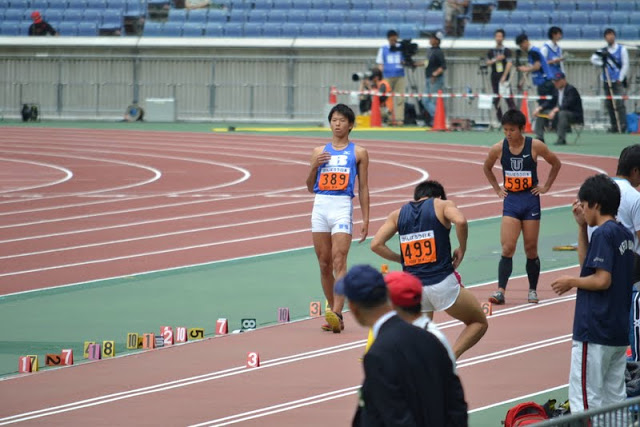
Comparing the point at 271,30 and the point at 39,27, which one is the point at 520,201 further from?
the point at 39,27

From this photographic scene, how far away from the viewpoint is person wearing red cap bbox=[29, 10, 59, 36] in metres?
41.2

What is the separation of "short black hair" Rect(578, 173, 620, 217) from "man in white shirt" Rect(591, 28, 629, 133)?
25.2 metres

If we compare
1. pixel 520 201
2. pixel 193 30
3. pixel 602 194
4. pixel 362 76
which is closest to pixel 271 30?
pixel 193 30

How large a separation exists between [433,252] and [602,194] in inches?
75.7

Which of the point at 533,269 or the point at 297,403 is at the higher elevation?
the point at 533,269

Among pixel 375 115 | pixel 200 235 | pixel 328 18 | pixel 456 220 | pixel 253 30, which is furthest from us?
pixel 328 18

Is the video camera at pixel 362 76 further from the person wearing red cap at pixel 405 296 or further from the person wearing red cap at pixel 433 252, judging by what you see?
the person wearing red cap at pixel 405 296

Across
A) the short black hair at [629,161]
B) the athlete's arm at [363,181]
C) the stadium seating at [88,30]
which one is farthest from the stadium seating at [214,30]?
the short black hair at [629,161]

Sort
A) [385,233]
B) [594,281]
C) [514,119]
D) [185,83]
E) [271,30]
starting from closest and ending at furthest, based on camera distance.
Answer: [594,281], [385,233], [514,119], [185,83], [271,30]

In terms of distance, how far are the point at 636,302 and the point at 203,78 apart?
31.6 m

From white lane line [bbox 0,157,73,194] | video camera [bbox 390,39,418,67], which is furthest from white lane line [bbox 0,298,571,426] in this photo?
video camera [bbox 390,39,418,67]

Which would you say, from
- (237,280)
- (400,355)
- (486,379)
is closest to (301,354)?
(486,379)

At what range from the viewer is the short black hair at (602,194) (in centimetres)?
735

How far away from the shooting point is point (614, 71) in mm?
32406
